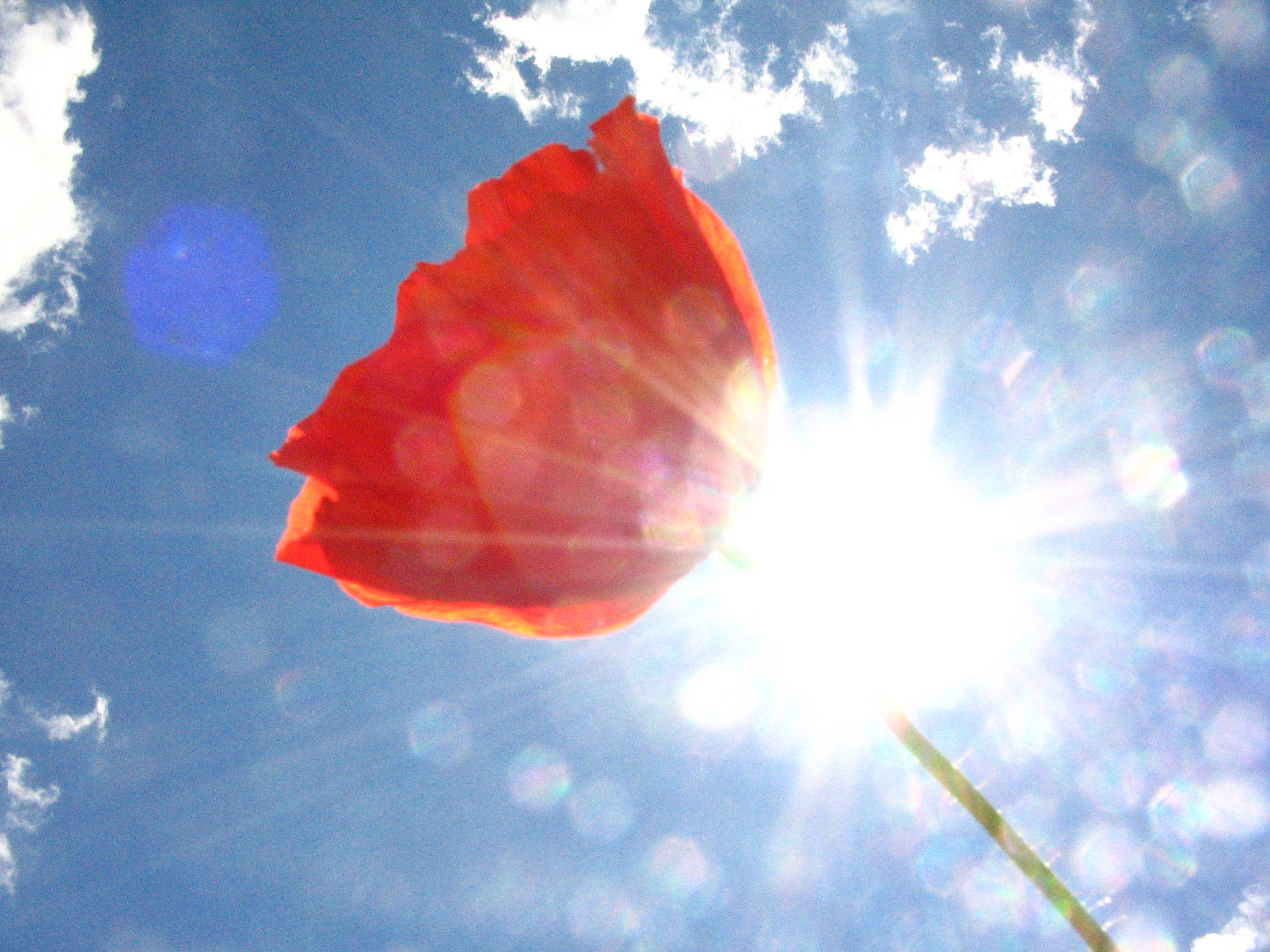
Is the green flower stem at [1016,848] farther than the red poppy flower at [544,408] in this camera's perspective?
No

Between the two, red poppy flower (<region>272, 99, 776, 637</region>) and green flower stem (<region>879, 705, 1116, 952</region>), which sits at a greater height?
red poppy flower (<region>272, 99, 776, 637</region>)

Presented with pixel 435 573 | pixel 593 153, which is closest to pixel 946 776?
pixel 435 573

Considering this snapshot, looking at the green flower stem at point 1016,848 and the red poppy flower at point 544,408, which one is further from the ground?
the red poppy flower at point 544,408

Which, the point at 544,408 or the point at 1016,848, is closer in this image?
the point at 1016,848

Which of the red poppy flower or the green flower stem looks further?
the red poppy flower
